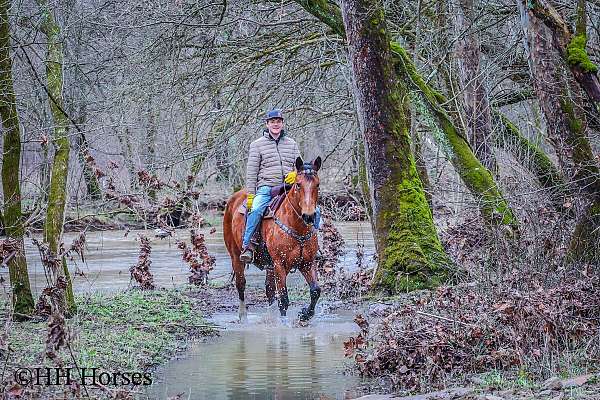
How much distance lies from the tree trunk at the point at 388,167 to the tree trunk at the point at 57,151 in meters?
4.23

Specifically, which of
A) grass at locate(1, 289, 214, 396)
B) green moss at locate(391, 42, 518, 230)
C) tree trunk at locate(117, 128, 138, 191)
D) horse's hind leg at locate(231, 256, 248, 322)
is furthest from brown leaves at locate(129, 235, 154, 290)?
green moss at locate(391, 42, 518, 230)

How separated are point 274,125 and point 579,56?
525 centimetres

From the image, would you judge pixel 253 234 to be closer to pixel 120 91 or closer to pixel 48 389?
pixel 120 91

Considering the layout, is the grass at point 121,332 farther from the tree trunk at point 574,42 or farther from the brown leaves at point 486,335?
the tree trunk at point 574,42

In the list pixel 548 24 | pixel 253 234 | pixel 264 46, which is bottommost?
pixel 253 234

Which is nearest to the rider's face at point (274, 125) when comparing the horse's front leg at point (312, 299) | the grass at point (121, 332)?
the horse's front leg at point (312, 299)

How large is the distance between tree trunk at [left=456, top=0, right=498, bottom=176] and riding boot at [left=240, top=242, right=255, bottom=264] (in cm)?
438

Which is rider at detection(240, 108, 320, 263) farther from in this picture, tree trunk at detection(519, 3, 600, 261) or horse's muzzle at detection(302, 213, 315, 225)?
tree trunk at detection(519, 3, 600, 261)

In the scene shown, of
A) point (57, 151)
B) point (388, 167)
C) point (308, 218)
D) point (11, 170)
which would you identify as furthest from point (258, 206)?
point (11, 170)

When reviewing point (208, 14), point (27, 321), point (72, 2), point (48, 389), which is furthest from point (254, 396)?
point (208, 14)

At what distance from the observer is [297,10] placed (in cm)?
1861

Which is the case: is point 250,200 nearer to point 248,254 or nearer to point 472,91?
point 248,254

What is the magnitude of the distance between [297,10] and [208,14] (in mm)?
2051

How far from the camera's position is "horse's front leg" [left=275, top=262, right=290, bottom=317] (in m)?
14.0
